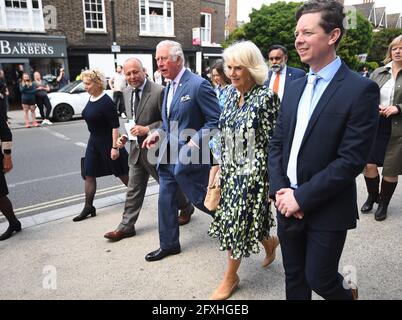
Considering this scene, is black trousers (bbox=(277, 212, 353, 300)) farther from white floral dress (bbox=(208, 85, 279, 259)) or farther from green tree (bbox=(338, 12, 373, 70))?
green tree (bbox=(338, 12, 373, 70))

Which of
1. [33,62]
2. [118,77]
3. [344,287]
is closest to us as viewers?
[344,287]

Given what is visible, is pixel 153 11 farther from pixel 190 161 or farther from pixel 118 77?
pixel 190 161

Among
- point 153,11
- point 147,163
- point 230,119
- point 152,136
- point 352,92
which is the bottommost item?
point 147,163

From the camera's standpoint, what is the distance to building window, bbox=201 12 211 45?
26898mm

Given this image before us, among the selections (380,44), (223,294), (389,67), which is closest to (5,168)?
(223,294)

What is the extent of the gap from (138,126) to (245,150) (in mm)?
1374

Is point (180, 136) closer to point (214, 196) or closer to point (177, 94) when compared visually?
point (177, 94)

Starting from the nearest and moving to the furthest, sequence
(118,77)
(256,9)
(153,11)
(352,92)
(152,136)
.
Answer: (352,92) < (152,136) < (118,77) < (153,11) < (256,9)

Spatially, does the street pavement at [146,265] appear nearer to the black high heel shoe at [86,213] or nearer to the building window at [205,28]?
the black high heel shoe at [86,213]

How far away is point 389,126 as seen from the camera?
388 cm

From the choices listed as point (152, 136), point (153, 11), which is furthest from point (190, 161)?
point (153, 11)

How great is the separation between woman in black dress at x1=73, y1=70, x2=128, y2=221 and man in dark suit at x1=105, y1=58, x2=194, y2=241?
0.32 m

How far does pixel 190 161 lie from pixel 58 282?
1484 mm
